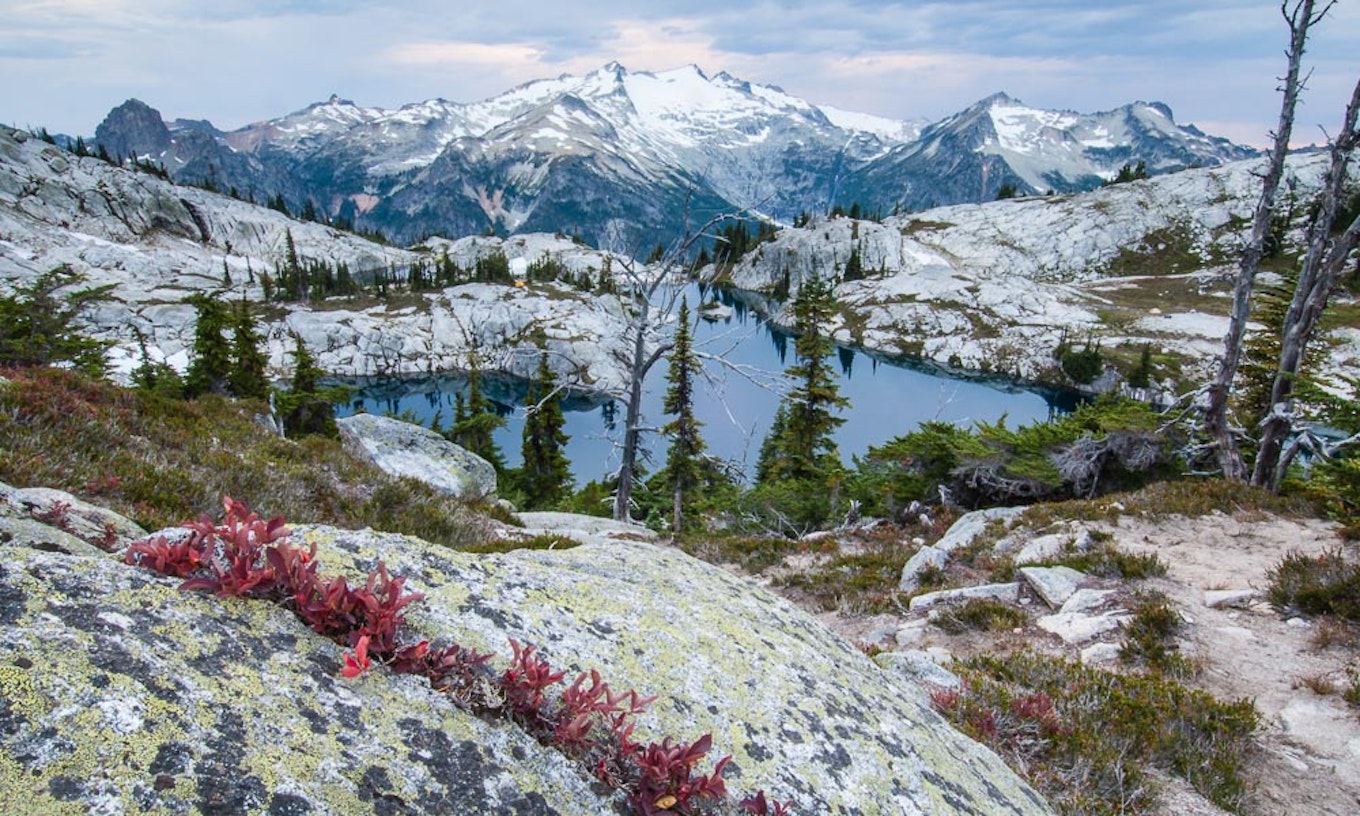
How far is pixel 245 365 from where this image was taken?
44812 mm

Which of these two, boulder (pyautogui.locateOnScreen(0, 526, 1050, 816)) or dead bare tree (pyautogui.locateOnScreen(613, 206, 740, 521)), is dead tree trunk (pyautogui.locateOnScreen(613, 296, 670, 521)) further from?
boulder (pyautogui.locateOnScreen(0, 526, 1050, 816))

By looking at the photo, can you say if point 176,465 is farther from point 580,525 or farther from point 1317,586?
point 1317,586

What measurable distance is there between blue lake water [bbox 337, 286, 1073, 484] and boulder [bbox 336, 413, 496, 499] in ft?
114

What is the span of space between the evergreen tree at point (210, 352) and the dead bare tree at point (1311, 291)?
52.6 meters

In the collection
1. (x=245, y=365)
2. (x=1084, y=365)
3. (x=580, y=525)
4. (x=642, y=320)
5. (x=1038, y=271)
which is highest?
(x=1038, y=271)

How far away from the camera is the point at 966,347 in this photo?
376 ft

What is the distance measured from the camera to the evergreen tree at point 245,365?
144 feet

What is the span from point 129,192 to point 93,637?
232738mm

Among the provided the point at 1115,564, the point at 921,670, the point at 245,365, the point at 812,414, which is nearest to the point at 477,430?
the point at 245,365

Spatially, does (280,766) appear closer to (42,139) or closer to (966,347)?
(966,347)

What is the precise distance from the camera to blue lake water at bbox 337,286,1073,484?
72625 millimetres

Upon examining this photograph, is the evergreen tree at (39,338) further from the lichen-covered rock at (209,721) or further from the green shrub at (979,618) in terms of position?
the green shrub at (979,618)

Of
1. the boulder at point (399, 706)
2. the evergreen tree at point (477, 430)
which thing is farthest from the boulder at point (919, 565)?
the evergreen tree at point (477, 430)

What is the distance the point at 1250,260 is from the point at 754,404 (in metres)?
69.7
